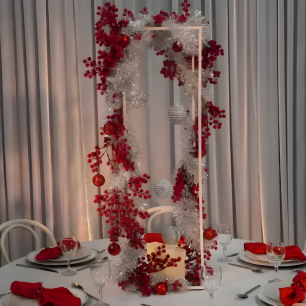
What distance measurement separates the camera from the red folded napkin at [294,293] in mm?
1132

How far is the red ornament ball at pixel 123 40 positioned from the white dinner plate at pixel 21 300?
859 millimetres

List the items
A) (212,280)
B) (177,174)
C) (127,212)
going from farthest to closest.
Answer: (177,174)
(127,212)
(212,280)

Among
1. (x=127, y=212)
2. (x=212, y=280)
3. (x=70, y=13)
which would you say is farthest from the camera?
(x=70, y=13)

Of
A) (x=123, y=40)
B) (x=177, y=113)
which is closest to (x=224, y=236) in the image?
(x=177, y=113)

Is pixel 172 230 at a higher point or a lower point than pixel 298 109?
lower

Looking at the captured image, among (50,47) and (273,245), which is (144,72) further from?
(273,245)

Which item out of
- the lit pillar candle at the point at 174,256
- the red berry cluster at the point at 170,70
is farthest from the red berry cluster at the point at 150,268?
the red berry cluster at the point at 170,70

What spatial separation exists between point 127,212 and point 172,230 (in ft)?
0.59

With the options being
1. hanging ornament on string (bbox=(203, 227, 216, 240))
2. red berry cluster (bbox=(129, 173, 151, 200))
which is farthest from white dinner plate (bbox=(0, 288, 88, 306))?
hanging ornament on string (bbox=(203, 227, 216, 240))

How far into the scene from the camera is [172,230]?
142cm

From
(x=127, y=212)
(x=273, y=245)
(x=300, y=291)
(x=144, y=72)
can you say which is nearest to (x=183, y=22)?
(x=127, y=212)

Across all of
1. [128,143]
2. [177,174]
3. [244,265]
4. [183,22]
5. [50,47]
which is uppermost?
[50,47]

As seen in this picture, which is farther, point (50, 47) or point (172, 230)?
point (50, 47)

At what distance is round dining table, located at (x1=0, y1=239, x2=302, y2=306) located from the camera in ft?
4.13
